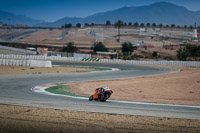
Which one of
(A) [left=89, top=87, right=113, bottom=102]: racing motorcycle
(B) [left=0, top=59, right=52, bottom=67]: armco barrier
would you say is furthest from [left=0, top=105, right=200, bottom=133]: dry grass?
(B) [left=0, top=59, right=52, bottom=67]: armco barrier

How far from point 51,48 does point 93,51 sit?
1574 cm

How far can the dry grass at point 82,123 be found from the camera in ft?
32.8

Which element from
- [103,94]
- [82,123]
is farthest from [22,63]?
[82,123]

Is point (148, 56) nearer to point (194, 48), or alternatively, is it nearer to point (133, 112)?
point (194, 48)

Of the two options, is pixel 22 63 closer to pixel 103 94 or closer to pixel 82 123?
pixel 103 94

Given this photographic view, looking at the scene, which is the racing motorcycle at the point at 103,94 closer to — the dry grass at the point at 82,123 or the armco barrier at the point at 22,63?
the dry grass at the point at 82,123

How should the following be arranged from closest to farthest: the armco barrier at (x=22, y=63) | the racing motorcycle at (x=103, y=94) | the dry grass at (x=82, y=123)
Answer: the dry grass at (x=82, y=123) < the racing motorcycle at (x=103, y=94) < the armco barrier at (x=22, y=63)

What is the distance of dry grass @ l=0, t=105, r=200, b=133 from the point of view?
10.0m

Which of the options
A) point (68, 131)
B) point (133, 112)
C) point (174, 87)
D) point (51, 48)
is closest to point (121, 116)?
point (133, 112)

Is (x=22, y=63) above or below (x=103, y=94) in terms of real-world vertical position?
above

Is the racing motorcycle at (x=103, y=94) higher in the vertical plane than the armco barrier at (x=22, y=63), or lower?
lower

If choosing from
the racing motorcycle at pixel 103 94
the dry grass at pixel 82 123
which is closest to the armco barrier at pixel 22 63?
the racing motorcycle at pixel 103 94

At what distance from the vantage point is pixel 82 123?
10734mm

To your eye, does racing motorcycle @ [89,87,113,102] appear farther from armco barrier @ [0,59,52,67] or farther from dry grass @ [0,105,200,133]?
armco barrier @ [0,59,52,67]
